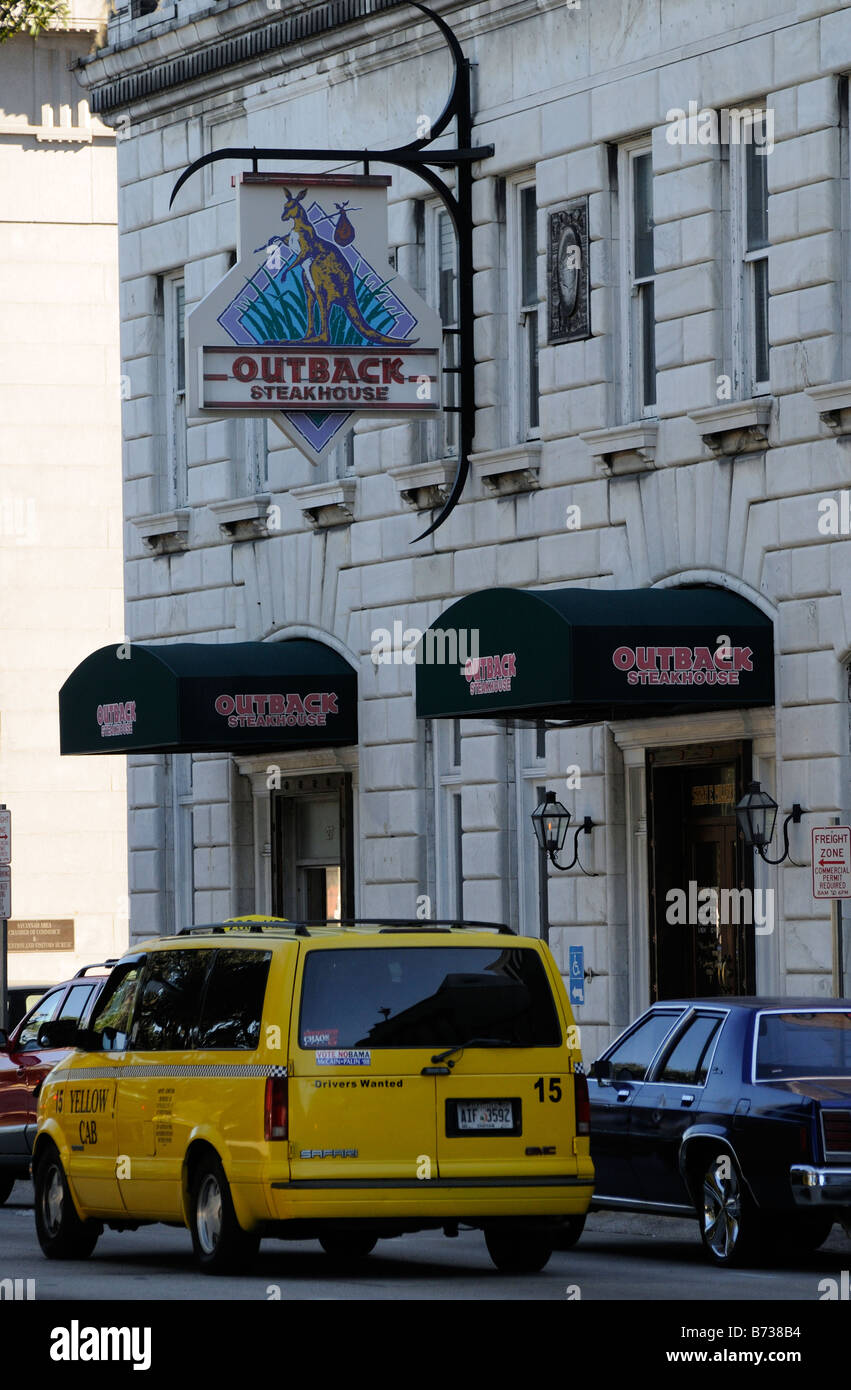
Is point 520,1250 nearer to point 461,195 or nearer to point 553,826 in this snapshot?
point 553,826

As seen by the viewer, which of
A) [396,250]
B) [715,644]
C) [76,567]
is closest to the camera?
[715,644]

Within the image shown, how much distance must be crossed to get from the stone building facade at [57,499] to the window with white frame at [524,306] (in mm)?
20319

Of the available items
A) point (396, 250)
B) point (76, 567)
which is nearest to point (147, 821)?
point (396, 250)

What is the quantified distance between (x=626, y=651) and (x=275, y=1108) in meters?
8.77

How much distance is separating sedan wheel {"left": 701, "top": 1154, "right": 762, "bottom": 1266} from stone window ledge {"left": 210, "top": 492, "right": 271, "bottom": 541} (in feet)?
49.2

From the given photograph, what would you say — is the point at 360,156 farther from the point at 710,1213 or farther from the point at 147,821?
the point at 710,1213

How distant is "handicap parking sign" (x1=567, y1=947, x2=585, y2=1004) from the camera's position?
2472 centimetres

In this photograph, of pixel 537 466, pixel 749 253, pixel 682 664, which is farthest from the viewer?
pixel 537 466

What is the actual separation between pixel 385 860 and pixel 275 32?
8821mm

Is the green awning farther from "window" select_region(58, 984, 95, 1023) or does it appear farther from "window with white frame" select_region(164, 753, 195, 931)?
"window with white frame" select_region(164, 753, 195, 931)

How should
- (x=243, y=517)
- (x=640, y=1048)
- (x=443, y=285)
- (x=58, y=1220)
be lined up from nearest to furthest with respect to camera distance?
(x=58, y=1220), (x=640, y=1048), (x=443, y=285), (x=243, y=517)

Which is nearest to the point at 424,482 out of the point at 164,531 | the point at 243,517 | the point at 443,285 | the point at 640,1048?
the point at 443,285

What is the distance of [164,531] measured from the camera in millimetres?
31234

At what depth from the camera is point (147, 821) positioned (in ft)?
105
